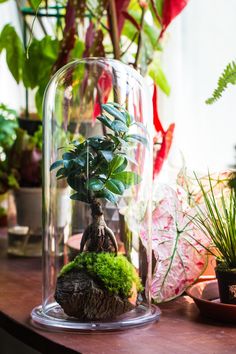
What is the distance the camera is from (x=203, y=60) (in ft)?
5.49

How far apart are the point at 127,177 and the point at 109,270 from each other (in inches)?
5.3

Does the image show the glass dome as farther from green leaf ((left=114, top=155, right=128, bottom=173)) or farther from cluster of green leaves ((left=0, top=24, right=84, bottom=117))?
cluster of green leaves ((left=0, top=24, right=84, bottom=117))

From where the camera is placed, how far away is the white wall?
159cm

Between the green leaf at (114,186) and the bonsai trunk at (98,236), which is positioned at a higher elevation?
the green leaf at (114,186)

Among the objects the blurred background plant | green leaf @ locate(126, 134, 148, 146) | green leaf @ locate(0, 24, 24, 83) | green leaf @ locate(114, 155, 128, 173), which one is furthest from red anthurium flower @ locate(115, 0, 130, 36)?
green leaf @ locate(114, 155, 128, 173)

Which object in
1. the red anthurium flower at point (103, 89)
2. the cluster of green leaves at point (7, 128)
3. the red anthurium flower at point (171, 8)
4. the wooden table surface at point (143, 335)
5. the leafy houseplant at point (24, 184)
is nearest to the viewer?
the wooden table surface at point (143, 335)

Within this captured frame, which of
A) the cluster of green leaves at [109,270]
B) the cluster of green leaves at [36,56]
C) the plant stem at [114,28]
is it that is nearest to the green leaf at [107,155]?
the cluster of green leaves at [109,270]

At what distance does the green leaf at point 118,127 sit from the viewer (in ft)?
3.17

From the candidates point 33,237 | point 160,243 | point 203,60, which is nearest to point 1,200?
point 33,237

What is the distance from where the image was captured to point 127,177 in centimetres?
100

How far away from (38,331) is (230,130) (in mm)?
806

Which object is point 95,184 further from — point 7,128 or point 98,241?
point 7,128

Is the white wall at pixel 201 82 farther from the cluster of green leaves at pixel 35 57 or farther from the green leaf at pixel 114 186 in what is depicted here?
the green leaf at pixel 114 186

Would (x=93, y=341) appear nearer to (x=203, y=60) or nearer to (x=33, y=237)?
(x=33, y=237)
